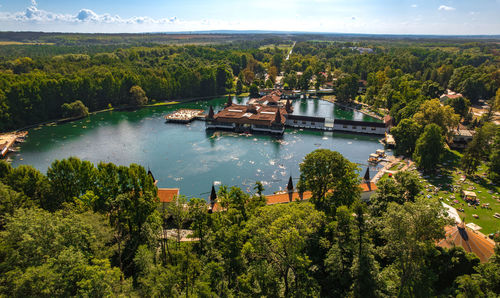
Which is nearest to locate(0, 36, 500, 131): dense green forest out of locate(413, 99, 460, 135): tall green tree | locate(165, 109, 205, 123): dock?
locate(413, 99, 460, 135): tall green tree

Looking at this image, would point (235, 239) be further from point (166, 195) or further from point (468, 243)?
point (468, 243)

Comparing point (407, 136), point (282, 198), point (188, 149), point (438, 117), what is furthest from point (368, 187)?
point (188, 149)

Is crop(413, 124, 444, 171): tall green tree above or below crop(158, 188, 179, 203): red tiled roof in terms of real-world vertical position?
above

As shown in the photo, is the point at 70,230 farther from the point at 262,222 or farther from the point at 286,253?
the point at 286,253

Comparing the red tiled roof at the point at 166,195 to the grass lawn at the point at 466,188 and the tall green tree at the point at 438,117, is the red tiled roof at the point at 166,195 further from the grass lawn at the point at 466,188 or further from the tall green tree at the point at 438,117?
the tall green tree at the point at 438,117

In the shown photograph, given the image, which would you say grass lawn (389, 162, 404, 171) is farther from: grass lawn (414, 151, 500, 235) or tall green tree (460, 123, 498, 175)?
tall green tree (460, 123, 498, 175)
